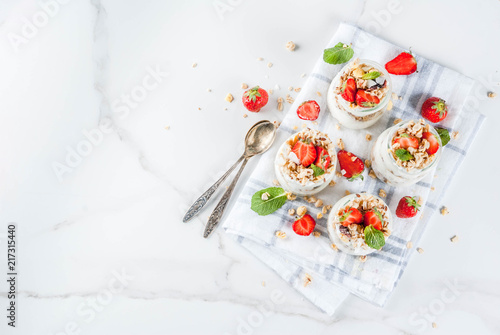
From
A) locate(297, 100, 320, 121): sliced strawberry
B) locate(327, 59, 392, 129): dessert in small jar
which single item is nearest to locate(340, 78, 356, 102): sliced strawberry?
locate(327, 59, 392, 129): dessert in small jar

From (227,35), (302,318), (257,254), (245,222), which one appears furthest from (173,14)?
(302,318)

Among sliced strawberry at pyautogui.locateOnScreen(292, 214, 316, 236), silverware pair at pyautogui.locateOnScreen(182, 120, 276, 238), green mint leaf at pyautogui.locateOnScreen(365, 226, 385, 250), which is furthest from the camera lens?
silverware pair at pyautogui.locateOnScreen(182, 120, 276, 238)

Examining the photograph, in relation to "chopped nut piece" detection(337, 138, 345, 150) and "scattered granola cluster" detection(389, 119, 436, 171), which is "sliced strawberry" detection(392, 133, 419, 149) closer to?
"scattered granola cluster" detection(389, 119, 436, 171)

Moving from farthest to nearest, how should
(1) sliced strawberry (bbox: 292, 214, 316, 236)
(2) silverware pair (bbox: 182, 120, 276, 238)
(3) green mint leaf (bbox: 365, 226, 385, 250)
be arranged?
(2) silverware pair (bbox: 182, 120, 276, 238) → (1) sliced strawberry (bbox: 292, 214, 316, 236) → (3) green mint leaf (bbox: 365, 226, 385, 250)

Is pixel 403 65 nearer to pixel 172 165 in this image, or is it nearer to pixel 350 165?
pixel 350 165

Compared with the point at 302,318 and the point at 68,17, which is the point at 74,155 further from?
the point at 302,318

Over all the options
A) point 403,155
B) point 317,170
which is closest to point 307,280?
point 317,170
